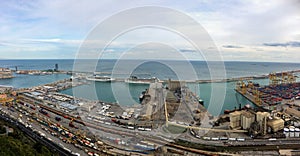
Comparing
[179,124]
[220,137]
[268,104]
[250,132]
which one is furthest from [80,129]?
[268,104]

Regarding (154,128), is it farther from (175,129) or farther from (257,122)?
(257,122)

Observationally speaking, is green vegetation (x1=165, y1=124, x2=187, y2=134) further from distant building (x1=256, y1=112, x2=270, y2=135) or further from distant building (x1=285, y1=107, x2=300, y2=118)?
distant building (x1=285, y1=107, x2=300, y2=118)

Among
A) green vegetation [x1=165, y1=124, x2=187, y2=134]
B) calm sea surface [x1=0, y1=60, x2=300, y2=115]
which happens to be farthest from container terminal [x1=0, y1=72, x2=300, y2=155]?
calm sea surface [x1=0, y1=60, x2=300, y2=115]

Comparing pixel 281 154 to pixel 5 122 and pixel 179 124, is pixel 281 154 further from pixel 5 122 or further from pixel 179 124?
pixel 5 122

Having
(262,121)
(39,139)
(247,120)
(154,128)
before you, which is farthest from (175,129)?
(39,139)

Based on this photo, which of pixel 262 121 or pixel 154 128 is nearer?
pixel 262 121

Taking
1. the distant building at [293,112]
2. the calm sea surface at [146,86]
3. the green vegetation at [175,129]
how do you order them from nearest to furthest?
the green vegetation at [175,129]
the distant building at [293,112]
the calm sea surface at [146,86]

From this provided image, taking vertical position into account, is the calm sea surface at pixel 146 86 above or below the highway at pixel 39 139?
above

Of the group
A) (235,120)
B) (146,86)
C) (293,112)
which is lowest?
(293,112)

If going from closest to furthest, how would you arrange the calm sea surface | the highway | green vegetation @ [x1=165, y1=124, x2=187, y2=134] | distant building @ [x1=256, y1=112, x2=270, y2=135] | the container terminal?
the highway < the container terminal < distant building @ [x1=256, y1=112, x2=270, y2=135] < green vegetation @ [x1=165, y1=124, x2=187, y2=134] < the calm sea surface

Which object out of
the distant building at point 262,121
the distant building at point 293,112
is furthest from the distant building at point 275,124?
the distant building at point 293,112

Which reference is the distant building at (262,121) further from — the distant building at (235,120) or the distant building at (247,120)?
the distant building at (235,120)
